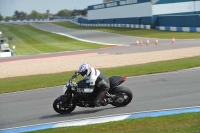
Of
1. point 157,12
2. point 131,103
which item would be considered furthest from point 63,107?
point 157,12

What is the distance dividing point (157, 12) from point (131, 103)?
174ft

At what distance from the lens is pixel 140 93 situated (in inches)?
546

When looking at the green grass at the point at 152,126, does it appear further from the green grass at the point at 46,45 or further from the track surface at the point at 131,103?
the green grass at the point at 46,45

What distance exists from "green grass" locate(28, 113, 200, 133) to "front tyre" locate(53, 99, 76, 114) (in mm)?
2319

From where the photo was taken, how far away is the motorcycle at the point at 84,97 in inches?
453

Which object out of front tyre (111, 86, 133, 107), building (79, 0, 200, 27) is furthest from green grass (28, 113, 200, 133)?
building (79, 0, 200, 27)

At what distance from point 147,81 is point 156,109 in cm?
556

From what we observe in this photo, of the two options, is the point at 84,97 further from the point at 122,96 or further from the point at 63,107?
the point at 122,96

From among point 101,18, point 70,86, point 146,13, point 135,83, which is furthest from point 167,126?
point 101,18

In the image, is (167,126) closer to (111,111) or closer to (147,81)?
(111,111)

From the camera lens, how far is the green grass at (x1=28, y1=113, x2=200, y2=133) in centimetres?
780

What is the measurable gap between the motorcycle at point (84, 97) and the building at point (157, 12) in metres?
39.1

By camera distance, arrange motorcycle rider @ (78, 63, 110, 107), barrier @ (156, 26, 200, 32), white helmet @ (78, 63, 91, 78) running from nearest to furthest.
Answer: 1. white helmet @ (78, 63, 91, 78)
2. motorcycle rider @ (78, 63, 110, 107)
3. barrier @ (156, 26, 200, 32)

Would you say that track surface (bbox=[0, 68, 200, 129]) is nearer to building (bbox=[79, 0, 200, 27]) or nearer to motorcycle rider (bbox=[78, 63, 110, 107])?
motorcycle rider (bbox=[78, 63, 110, 107])
